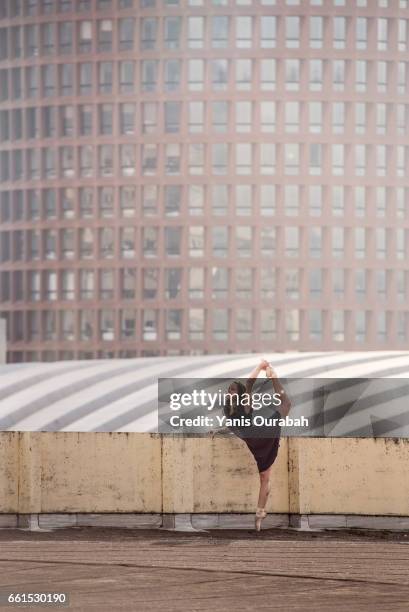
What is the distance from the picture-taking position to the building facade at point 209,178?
126 metres

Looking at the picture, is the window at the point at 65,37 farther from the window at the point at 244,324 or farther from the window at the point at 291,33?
the window at the point at 244,324

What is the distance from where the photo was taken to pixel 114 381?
39125 mm

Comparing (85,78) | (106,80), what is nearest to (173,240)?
(106,80)

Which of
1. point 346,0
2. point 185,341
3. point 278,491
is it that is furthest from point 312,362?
point 346,0

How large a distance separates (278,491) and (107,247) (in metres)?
109

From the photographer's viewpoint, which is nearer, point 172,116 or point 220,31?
point 172,116

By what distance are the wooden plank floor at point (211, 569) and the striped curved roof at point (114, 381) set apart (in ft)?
39.8

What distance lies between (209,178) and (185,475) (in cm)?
10727

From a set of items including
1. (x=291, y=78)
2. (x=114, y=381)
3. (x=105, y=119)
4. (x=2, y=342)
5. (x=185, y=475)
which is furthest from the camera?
(x=291, y=78)

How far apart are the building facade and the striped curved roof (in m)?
73.7

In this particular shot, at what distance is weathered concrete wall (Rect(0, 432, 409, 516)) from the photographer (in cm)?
1927

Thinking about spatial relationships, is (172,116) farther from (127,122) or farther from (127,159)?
(127,159)

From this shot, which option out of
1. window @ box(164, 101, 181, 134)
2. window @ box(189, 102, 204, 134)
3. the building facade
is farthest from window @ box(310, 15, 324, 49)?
window @ box(164, 101, 181, 134)

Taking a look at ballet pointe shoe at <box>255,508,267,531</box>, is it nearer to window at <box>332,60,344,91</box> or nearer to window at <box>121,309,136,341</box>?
window at <box>121,309,136,341</box>
